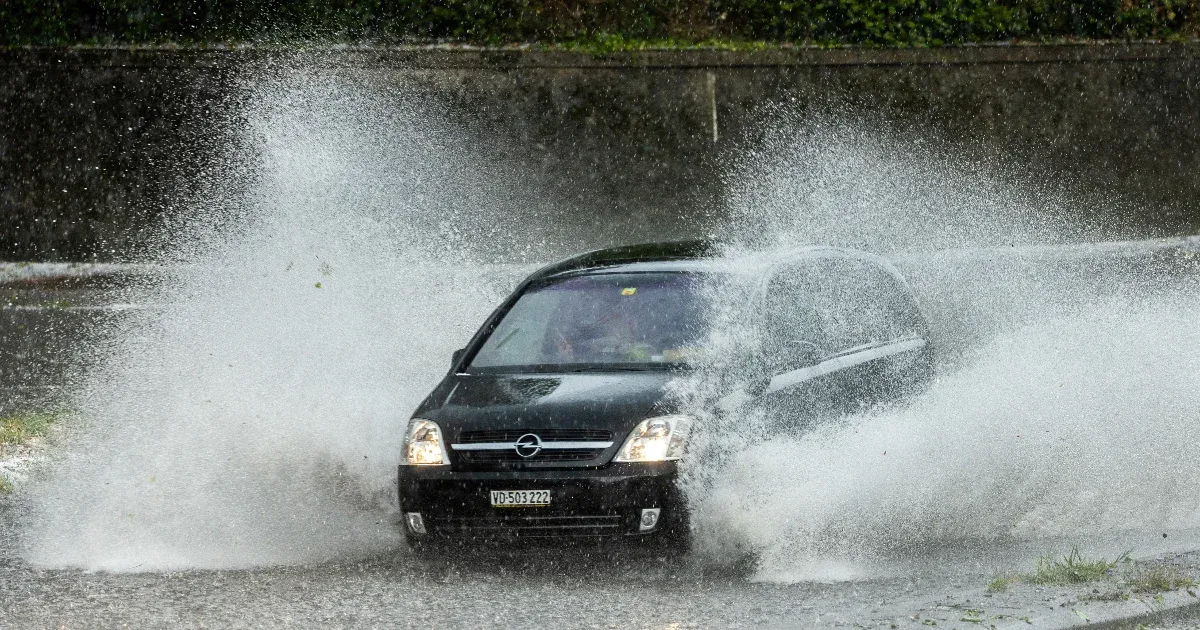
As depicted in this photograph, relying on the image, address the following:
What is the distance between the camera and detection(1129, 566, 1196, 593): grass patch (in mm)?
6641

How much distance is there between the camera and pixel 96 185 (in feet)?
69.0

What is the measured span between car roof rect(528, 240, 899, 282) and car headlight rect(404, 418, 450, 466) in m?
1.70

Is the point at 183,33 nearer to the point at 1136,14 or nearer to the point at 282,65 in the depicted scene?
the point at 282,65

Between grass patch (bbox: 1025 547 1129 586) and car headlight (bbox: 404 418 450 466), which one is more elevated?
car headlight (bbox: 404 418 450 466)

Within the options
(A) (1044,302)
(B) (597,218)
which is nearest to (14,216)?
(B) (597,218)

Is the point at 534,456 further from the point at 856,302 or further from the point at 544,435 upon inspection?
the point at 856,302

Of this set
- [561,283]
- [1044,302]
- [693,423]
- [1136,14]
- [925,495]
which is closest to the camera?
[693,423]

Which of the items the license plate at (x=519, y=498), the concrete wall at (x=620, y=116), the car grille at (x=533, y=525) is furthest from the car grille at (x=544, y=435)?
the concrete wall at (x=620, y=116)

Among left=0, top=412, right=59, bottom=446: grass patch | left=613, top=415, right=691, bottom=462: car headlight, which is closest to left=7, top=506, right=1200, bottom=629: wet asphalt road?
left=613, top=415, right=691, bottom=462: car headlight

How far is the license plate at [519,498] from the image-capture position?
7.66 metres

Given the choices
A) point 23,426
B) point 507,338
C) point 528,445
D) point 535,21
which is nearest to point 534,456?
point 528,445

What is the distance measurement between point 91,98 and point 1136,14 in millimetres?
14439

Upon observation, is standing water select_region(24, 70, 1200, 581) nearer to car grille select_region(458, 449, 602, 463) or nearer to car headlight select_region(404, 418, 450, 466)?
car grille select_region(458, 449, 602, 463)

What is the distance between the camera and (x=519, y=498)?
770 cm
